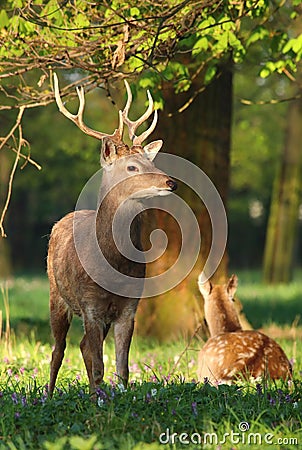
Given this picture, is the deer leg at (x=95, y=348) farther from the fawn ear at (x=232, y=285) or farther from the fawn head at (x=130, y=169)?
the fawn ear at (x=232, y=285)

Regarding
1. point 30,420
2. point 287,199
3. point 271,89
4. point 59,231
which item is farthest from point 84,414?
point 271,89

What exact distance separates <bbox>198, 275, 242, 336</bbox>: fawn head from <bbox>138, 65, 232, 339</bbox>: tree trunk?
1632 millimetres

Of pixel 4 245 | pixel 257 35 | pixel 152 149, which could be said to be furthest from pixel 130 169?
pixel 4 245

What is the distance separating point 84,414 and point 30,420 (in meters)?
0.36

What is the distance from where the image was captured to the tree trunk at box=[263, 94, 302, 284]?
79.6 ft

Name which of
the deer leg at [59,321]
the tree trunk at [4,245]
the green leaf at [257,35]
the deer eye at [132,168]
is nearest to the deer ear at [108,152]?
the deer eye at [132,168]

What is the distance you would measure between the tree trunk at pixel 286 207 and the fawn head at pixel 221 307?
14.9 meters

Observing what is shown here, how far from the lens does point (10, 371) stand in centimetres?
844

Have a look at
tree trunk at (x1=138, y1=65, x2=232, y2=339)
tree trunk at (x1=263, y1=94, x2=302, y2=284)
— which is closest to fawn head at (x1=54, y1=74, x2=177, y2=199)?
tree trunk at (x1=138, y1=65, x2=232, y2=339)

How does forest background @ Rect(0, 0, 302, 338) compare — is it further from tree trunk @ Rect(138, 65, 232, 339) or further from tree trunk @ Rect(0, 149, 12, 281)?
tree trunk @ Rect(0, 149, 12, 281)

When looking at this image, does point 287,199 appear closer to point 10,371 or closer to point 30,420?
point 10,371

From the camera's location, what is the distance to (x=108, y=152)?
696 cm

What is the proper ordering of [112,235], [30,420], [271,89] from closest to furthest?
[30,420] → [112,235] → [271,89]

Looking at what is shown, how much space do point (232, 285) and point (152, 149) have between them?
2.73 meters
